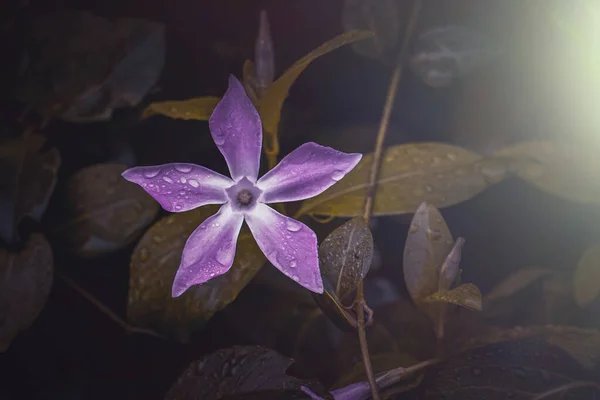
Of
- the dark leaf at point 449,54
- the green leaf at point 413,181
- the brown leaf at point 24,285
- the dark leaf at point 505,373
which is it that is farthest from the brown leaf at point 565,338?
the brown leaf at point 24,285

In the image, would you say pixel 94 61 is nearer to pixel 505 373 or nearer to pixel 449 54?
pixel 449 54

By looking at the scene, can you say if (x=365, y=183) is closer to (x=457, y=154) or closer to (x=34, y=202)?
(x=457, y=154)

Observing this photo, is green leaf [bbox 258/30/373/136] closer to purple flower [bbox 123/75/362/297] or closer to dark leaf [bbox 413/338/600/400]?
purple flower [bbox 123/75/362/297]

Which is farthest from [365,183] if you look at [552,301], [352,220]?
[552,301]

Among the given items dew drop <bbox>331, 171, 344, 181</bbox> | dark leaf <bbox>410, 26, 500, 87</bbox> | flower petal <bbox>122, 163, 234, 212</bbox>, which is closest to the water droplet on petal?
flower petal <bbox>122, 163, 234, 212</bbox>

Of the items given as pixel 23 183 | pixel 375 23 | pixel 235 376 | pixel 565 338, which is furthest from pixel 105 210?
pixel 565 338

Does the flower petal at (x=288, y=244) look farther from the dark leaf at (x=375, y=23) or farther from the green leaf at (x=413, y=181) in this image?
the dark leaf at (x=375, y=23)

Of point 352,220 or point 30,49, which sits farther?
point 30,49
